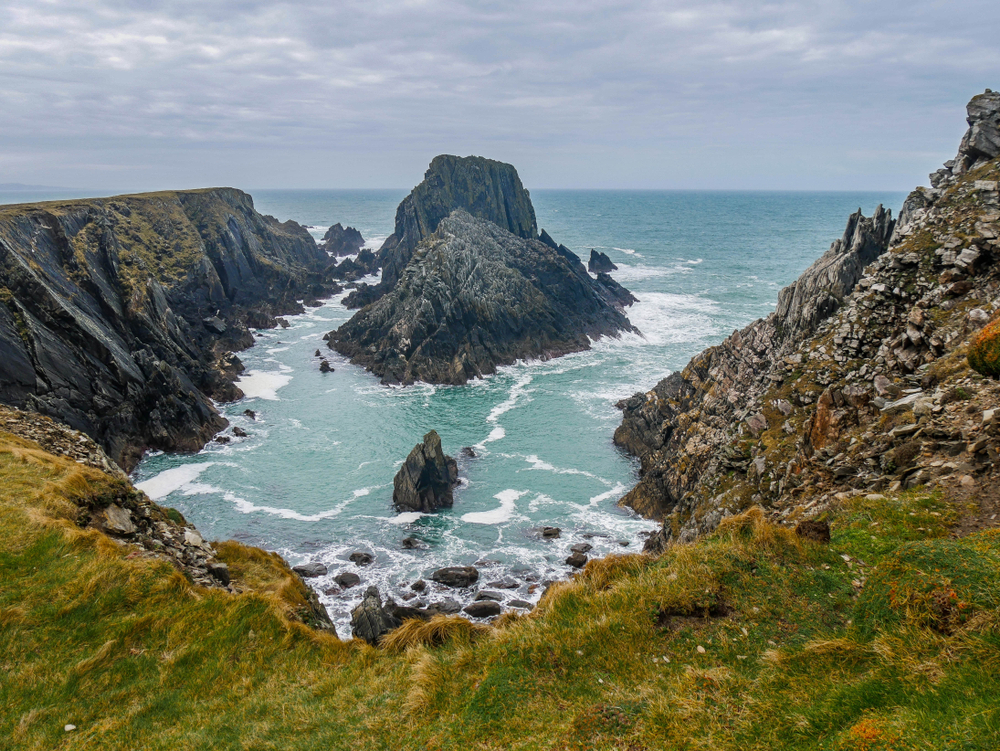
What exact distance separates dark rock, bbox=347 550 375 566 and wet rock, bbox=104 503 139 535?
20604mm

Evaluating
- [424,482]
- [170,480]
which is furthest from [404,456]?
[170,480]

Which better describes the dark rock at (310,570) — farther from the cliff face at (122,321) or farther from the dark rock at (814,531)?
the dark rock at (814,531)

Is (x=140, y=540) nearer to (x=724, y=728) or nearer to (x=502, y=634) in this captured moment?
(x=502, y=634)

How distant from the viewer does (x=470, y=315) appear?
80.8 metres

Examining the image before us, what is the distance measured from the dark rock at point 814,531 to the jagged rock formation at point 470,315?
62.1 meters

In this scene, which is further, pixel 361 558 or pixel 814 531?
pixel 361 558

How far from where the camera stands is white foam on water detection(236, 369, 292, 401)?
66688 millimetres

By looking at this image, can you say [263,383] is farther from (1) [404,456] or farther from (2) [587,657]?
(2) [587,657]

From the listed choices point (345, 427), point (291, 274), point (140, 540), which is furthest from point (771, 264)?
point (140, 540)

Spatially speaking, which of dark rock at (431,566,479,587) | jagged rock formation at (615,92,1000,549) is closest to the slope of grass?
jagged rock formation at (615,92,1000,549)

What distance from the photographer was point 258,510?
42.1 metres

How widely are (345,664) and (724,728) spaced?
A: 7.51 meters

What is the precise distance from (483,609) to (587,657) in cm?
2314

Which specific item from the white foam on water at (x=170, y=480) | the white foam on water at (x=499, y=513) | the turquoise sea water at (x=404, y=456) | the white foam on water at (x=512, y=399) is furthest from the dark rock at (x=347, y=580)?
the white foam on water at (x=512, y=399)
